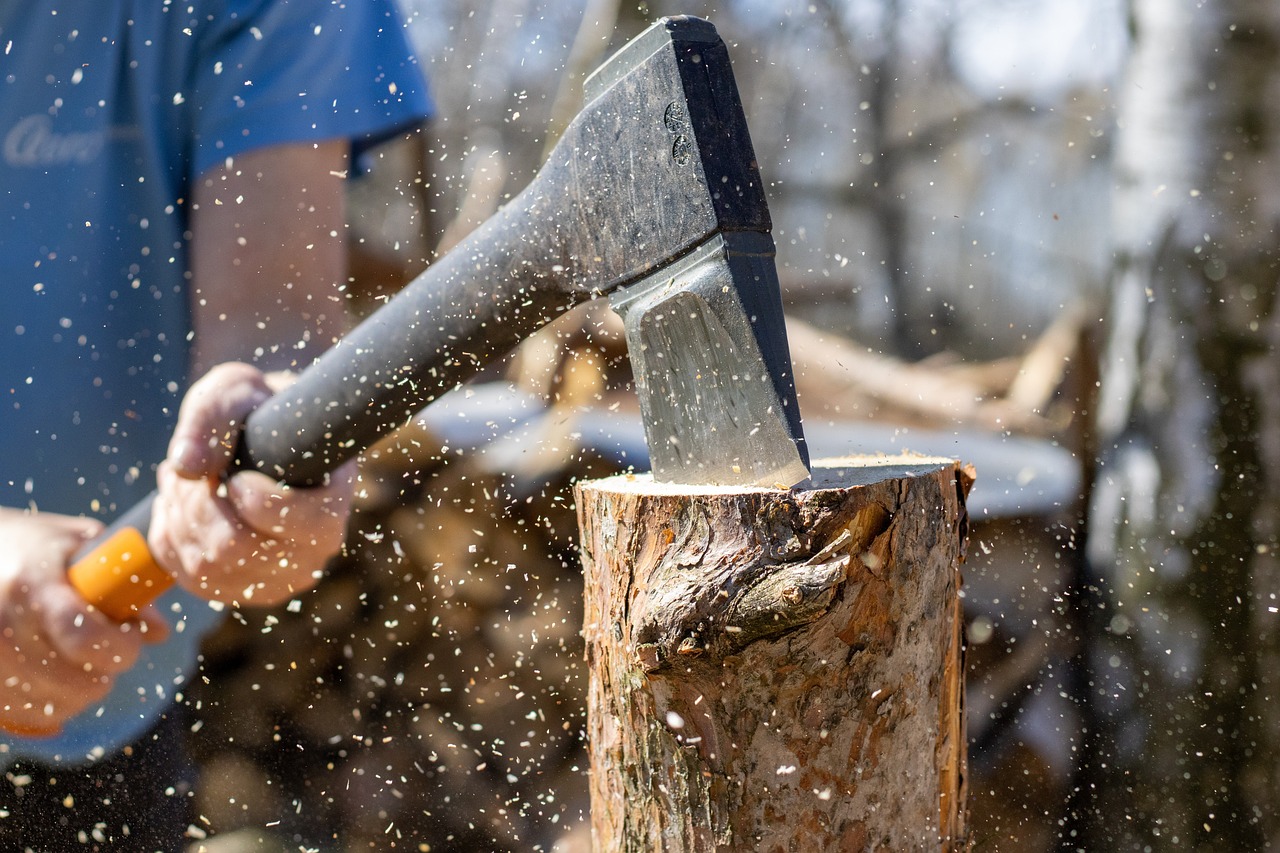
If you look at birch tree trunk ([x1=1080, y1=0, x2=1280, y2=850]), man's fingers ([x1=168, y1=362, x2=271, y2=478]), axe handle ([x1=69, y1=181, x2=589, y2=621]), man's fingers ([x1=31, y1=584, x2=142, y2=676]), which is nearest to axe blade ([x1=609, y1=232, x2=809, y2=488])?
axe handle ([x1=69, y1=181, x2=589, y2=621])

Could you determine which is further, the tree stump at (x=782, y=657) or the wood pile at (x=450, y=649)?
the wood pile at (x=450, y=649)

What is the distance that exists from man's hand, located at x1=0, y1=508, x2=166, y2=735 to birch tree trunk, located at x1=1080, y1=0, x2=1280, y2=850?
2.12 meters

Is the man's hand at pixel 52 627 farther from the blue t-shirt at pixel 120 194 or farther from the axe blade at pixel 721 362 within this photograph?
the axe blade at pixel 721 362

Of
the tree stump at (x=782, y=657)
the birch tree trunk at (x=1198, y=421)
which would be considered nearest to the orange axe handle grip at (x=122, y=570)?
the tree stump at (x=782, y=657)

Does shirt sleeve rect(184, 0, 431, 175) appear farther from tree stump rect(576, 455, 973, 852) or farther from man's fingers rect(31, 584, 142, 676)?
tree stump rect(576, 455, 973, 852)

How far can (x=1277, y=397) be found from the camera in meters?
1.99

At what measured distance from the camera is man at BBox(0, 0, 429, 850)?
1805 mm

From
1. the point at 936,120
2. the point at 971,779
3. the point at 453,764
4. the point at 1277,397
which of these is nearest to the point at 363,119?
the point at 1277,397

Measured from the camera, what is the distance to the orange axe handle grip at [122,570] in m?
1.48

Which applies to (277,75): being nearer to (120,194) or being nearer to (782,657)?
(120,194)

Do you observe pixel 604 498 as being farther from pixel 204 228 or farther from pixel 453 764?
pixel 453 764

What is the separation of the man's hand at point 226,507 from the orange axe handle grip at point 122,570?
0.7 inches

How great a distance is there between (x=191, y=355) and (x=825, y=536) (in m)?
1.56

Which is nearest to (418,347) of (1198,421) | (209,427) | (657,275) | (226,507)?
(657,275)
